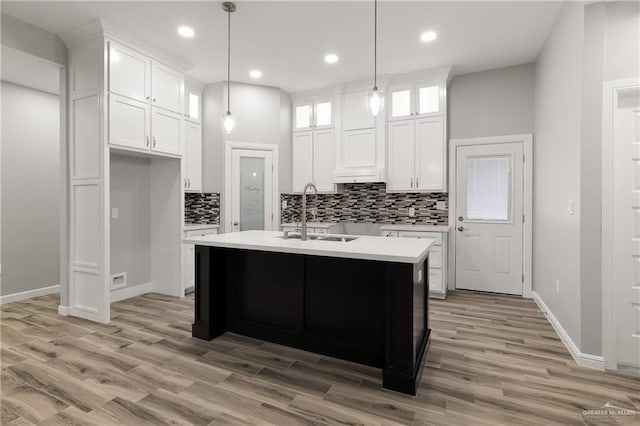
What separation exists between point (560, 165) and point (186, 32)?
13.2 feet

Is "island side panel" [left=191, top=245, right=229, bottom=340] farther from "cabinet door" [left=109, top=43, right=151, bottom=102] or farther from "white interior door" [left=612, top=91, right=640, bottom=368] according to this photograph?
"white interior door" [left=612, top=91, right=640, bottom=368]

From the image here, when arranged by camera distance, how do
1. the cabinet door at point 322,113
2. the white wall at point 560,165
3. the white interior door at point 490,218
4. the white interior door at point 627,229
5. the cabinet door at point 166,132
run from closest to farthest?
the white interior door at point 627,229 → the white wall at point 560,165 → the cabinet door at point 166,132 → the white interior door at point 490,218 → the cabinet door at point 322,113

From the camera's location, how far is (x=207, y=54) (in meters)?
4.14

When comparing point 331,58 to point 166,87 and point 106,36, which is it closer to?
point 166,87

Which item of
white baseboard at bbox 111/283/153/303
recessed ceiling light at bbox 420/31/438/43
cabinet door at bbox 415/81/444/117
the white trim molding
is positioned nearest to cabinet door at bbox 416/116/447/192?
cabinet door at bbox 415/81/444/117

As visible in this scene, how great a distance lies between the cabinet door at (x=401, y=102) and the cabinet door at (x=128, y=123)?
3.21 metres

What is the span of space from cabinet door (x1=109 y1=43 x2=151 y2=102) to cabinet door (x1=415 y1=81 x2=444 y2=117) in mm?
3463

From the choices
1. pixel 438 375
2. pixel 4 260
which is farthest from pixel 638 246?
pixel 4 260

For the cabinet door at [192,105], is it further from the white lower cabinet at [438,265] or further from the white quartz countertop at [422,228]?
the white lower cabinet at [438,265]

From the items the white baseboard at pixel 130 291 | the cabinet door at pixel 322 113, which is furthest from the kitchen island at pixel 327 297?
the cabinet door at pixel 322 113

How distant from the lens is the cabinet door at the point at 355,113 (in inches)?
196

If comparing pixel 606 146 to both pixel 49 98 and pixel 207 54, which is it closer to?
pixel 207 54

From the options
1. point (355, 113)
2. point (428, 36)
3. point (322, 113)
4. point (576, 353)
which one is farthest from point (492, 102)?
point (576, 353)

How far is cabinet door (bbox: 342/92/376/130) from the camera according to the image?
16.3 feet
